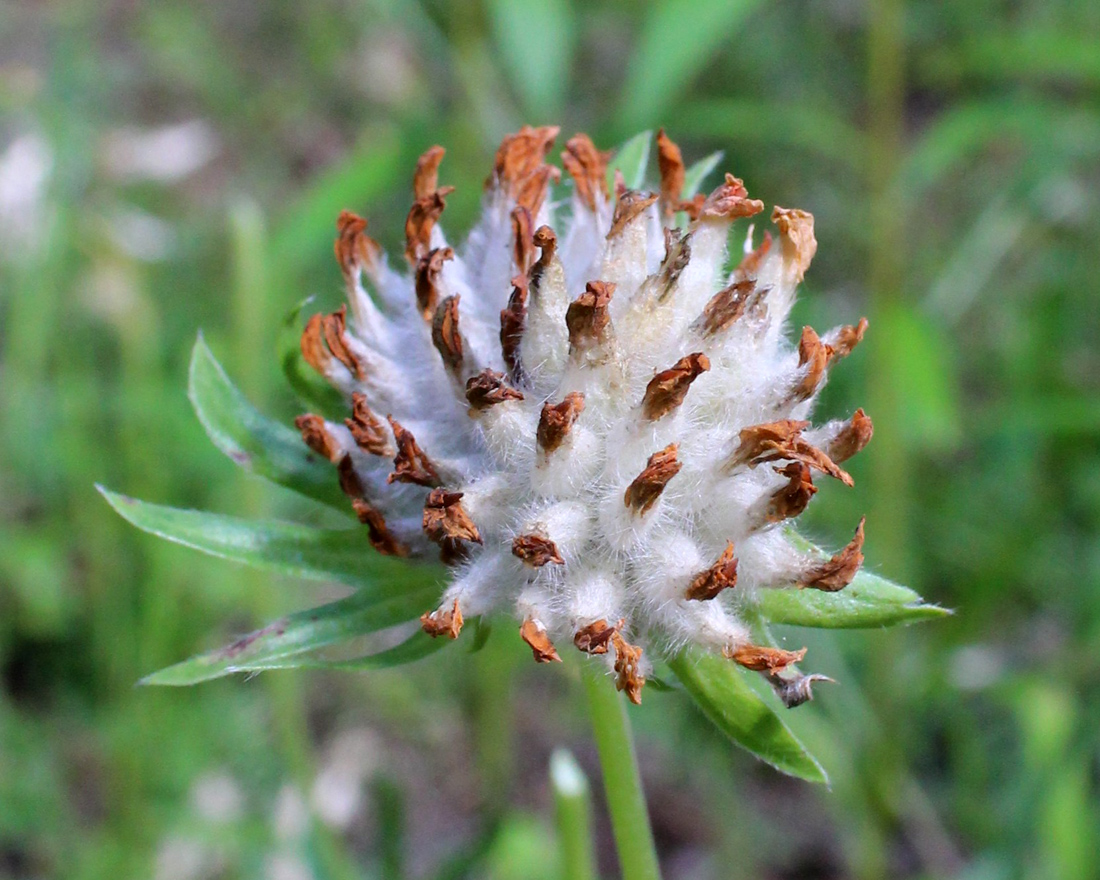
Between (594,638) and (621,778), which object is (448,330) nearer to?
(594,638)

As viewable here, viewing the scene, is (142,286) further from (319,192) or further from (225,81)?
(225,81)

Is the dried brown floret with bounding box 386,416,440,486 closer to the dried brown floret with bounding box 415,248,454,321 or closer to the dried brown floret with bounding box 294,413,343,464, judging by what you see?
the dried brown floret with bounding box 294,413,343,464

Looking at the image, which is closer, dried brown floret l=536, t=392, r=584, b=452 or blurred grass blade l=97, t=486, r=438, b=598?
dried brown floret l=536, t=392, r=584, b=452

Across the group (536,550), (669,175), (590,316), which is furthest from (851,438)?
(669,175)

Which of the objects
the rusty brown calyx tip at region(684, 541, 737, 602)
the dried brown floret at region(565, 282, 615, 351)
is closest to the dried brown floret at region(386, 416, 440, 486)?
the dried brown floret at region(565, 282, 615, 351)

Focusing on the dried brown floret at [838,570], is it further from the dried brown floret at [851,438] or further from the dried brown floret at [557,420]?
the dried brown floret at [557,420]

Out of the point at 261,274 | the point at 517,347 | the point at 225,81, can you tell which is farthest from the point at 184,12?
the point at 517,347

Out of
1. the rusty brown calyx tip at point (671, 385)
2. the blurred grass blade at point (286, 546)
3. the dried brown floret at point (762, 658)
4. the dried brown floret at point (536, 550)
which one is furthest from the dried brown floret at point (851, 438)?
the blurred grass blade at point (286, 546)
